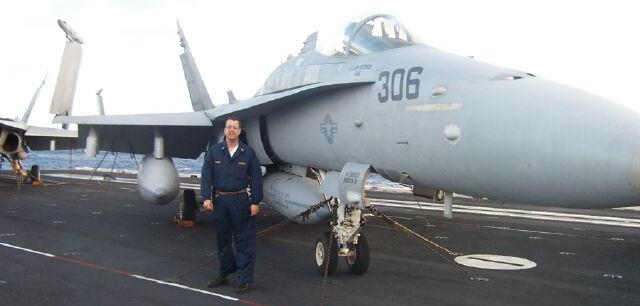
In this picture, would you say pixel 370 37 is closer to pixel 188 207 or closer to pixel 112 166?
pixel 188 207

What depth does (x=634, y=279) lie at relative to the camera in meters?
7.51

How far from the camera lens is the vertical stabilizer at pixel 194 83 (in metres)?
16.6

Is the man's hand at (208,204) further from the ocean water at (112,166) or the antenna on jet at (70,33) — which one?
the antenna on jet at (70,33)

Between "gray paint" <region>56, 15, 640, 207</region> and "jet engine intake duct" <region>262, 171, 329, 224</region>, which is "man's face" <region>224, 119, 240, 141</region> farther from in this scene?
"jet engine intake duct" <region>262, 171, 329, 224</region>

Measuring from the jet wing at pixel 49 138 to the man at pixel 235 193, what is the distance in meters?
21.6

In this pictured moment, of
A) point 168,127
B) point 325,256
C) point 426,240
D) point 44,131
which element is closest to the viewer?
point 325,256

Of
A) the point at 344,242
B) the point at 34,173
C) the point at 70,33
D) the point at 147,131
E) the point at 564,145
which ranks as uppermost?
the point at 70,33

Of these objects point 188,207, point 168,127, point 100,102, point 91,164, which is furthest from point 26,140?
point 91,164

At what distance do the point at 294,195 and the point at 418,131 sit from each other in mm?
3240

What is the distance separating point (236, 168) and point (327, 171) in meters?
1.98

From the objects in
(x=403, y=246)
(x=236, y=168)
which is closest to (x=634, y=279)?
(x=403, y=246)

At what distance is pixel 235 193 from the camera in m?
6.49

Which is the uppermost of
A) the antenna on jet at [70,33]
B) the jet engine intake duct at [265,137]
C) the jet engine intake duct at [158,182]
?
the antenna on jet at [70,33]


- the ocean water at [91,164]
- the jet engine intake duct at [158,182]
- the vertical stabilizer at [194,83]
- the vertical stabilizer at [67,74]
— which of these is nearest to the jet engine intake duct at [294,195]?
the jet engine intake duct at [158,182]
